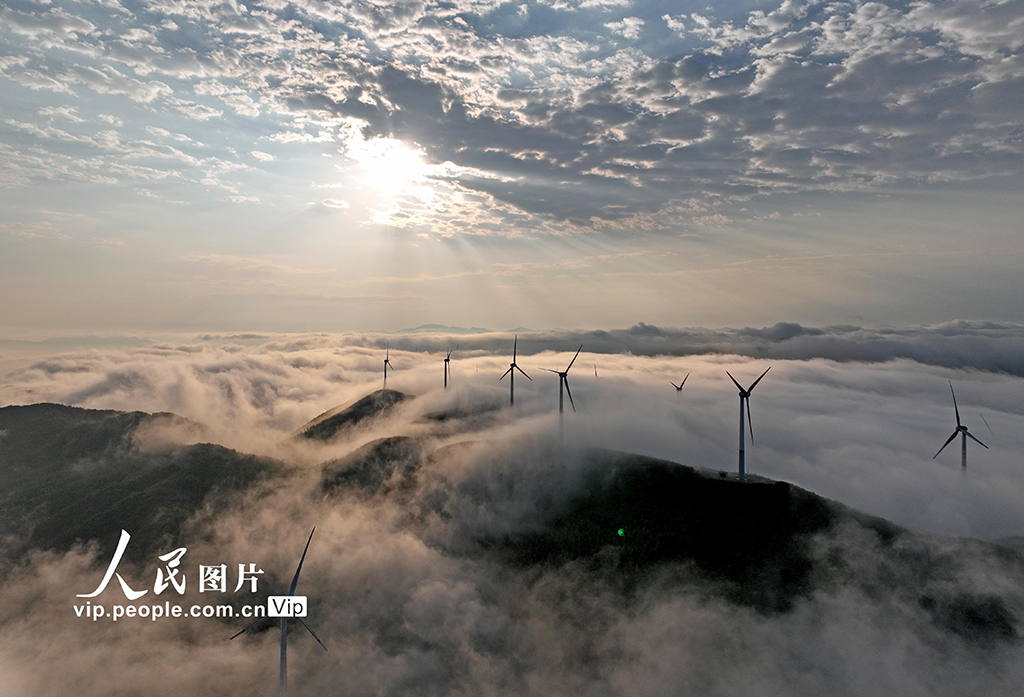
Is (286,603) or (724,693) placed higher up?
(286,603)

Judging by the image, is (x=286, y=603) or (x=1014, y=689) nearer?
(x=286, y=603)

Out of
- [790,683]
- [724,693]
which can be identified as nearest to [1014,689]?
[790,683]

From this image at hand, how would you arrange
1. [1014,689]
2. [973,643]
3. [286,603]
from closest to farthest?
[286,603]
[1014,689]
[973,643]

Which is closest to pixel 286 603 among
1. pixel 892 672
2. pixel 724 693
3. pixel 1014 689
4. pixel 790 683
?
pixel 724 693

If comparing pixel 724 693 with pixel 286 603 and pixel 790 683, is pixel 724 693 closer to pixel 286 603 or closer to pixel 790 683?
pixel 790 683

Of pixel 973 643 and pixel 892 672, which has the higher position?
pixel 973 643

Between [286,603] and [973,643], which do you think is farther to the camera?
[973,643]

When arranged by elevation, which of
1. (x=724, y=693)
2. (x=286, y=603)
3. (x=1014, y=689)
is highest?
(x=286, y=603)

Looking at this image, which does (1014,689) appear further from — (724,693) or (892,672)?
(724,693)

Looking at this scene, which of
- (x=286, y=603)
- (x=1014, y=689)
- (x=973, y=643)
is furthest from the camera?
(x=973, y=643)
